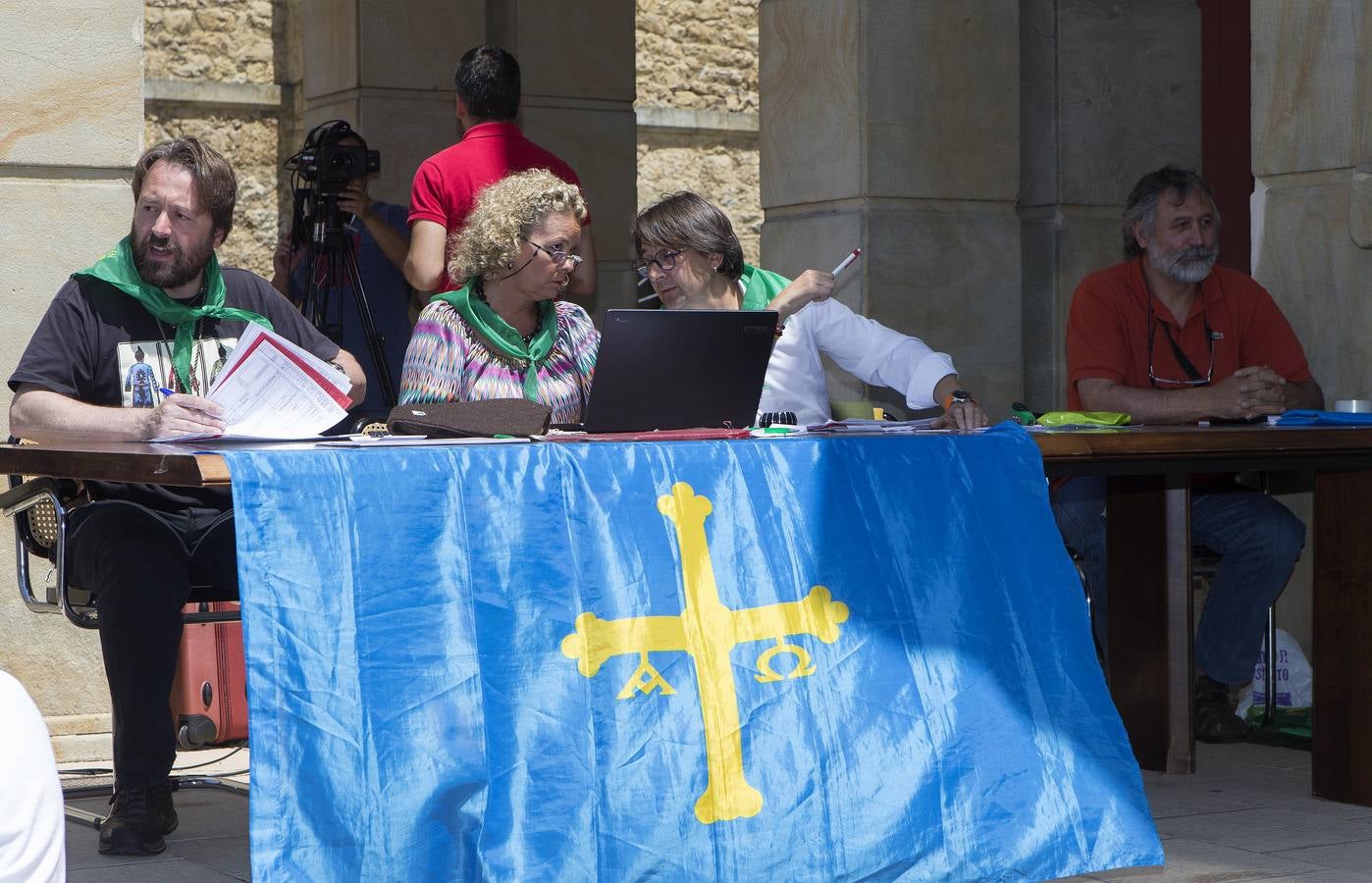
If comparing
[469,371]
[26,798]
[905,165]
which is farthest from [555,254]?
[26,798]

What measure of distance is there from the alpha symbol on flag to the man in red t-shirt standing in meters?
2.33

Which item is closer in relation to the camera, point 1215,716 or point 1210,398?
point 1210,398

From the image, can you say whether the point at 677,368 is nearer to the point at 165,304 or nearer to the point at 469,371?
the point at 469,371

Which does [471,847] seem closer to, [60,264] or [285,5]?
[60,264]

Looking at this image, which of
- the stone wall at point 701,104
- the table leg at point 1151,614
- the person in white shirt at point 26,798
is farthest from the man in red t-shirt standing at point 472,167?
the stone wall at point 701,104

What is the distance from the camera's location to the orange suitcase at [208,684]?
472cm

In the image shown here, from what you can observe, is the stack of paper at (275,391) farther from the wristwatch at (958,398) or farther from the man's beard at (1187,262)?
the man's beard at (1187,262)

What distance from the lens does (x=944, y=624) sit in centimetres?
373

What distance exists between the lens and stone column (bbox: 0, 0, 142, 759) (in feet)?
16.4

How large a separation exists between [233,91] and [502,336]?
1194 centimetres

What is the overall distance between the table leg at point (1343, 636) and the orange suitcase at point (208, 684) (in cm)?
262

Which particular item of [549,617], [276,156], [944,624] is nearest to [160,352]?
[549,617]

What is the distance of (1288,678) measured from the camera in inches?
208

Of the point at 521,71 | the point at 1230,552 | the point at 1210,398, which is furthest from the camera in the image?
the point at 521,71
